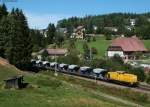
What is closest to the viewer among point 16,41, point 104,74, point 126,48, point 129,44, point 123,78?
point 123,78

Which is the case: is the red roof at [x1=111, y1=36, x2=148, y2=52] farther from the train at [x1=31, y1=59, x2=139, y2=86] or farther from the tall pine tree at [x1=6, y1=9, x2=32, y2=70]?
the tall pine tree at [x1=6, y1=9, x2=32, y2=70]

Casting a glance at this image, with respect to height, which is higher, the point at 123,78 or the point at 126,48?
the point at 126,48

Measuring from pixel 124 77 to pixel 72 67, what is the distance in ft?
97.3

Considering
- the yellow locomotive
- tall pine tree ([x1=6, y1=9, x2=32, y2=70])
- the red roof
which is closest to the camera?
the yellow locomotive

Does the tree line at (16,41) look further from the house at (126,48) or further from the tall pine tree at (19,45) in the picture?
the house at (126,48)

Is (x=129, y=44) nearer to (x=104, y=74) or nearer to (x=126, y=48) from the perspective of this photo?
(x=126, y=48)

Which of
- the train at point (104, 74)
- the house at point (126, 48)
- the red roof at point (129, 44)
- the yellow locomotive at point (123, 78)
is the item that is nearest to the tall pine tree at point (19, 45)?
the train at point (104, 74)

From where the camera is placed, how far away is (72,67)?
9738 centimetres

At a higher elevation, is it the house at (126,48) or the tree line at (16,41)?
the tree line at (16,41)

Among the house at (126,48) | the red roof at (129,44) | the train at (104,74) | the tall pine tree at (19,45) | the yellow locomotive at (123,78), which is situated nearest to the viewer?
the yellow locomotive at (123,78)

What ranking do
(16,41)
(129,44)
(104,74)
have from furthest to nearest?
(129,44)
(16,41)
(104,74)

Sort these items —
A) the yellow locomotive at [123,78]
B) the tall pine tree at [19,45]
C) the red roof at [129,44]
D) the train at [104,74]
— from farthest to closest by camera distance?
the red roof at [129,44] < the tall pine tree at [19,45] < the train at [104,74] < the yellow locomotive at [123,78]

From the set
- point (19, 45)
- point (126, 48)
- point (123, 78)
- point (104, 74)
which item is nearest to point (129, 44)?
point (126, 48)

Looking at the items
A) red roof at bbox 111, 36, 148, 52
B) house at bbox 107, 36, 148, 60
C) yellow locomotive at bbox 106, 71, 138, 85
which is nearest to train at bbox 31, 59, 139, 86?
yellow locomotive at bbox 106, 71, 138, 85
